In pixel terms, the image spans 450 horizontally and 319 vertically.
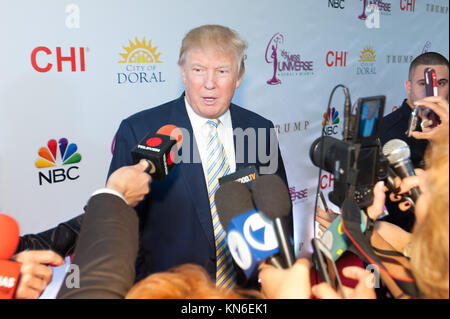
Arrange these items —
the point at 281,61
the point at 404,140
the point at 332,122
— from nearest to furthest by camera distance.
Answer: the point at 404,140 → the point at 281,61 → the point at 332,122

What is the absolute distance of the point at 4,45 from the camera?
1524mm

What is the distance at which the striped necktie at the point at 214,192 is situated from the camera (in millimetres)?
1594

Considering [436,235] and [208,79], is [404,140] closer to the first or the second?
[208,79]

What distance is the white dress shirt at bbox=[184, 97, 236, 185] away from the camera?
1.62 metres

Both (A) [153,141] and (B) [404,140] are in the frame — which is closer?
(A) [153,141]

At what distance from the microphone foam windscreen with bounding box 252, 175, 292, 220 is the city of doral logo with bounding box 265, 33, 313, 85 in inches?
68.7

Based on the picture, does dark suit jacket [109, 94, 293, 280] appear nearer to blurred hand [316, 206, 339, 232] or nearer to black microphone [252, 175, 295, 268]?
blurred hand [316, 206, 339, 232]

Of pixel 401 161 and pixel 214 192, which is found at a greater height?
pixel 401 161

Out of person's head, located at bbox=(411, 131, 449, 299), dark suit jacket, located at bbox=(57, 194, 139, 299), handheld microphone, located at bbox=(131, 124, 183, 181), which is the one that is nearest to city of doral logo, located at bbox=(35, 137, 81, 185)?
handheld microphone, located at bbox=(131, 124, 183, 181)

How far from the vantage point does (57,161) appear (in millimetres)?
1745

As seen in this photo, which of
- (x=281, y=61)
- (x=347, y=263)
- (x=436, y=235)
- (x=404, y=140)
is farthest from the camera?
(x=281, y=61)

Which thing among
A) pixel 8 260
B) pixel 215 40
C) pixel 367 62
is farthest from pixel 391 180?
pixel 367 62

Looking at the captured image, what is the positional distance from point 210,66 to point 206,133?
29cm

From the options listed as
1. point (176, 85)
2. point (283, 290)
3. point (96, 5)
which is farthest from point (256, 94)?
point (283, 290)
